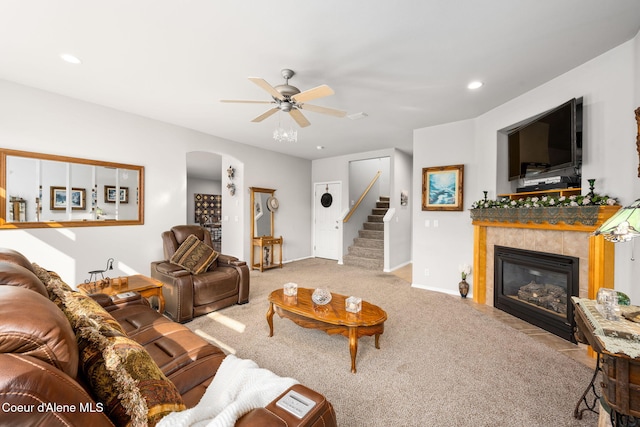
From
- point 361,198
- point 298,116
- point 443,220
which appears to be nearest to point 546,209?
point 443,220

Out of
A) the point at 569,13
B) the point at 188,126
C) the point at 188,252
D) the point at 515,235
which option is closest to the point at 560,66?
the point at 569,13

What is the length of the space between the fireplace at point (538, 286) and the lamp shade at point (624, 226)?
1703 millimetres

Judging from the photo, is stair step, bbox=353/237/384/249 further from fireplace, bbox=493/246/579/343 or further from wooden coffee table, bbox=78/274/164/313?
wooden coffee table, bbox=78/274/164/313

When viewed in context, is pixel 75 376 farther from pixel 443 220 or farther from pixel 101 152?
pixel 443 220

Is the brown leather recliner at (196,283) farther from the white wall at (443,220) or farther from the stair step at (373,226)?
the stair step at (373,226)

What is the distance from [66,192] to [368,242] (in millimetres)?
5601

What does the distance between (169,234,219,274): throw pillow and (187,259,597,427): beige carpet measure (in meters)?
0.63

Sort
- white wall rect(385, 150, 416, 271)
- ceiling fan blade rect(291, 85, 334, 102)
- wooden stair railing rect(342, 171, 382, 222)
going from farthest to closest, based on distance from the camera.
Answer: wooden stair railing rect(342, 171, 382, 222) → white wall rect(385, 150, 416, 271) → ceiling fan blade rect(291, 85, 334, 102)

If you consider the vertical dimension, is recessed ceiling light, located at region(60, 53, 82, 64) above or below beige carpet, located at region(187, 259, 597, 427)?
above

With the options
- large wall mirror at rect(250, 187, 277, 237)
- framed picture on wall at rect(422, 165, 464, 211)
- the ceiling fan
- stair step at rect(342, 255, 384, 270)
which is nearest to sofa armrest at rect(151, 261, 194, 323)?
the ceiling fan

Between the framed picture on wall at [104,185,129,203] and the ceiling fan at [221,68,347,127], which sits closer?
the ceiling fan at [221,68,347,127]

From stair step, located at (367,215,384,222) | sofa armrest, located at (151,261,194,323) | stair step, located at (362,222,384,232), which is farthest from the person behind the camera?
stair step, located at (367,215,384,222)

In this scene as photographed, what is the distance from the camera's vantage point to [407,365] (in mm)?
2199

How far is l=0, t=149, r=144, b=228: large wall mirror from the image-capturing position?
2971 mm
